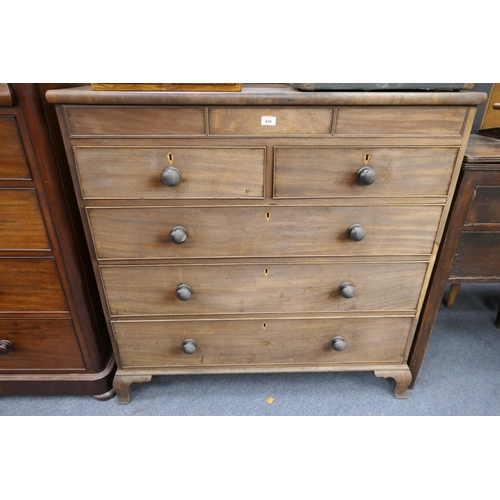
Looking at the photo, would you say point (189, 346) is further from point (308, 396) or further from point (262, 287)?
point (308, 396)

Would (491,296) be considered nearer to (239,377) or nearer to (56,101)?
(239,377)

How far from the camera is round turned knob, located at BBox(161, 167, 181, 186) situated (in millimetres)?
925

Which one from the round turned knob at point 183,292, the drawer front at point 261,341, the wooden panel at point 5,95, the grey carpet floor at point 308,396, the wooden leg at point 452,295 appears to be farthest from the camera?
the wooden leg at point 452,295

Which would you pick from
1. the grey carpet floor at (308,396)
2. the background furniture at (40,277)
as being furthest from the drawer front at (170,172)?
the grey carpet floor at (308,396)

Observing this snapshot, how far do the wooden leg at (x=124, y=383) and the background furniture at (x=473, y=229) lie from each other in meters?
1.04

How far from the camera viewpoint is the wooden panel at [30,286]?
1.10 meters

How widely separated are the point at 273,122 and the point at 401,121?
34cm

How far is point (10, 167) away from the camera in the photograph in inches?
38.2

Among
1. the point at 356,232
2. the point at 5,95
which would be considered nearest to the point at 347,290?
the point at 356,232

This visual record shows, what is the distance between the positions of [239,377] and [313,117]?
→ 41.7 inches

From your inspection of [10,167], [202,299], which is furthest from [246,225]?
[10,167]

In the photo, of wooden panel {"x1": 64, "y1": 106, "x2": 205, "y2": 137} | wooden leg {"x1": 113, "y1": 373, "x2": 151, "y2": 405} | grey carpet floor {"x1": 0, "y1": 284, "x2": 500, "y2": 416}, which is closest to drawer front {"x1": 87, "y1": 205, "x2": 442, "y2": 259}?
wooden panel {"x1": 64, "y1": 106, "x2": 205, "y2": 137}

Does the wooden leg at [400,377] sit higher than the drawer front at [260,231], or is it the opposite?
the drawer front at [260,231]

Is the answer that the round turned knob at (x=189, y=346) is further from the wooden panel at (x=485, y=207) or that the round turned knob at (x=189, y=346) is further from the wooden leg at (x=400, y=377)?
the wooden panel at (x=485, y=207)
